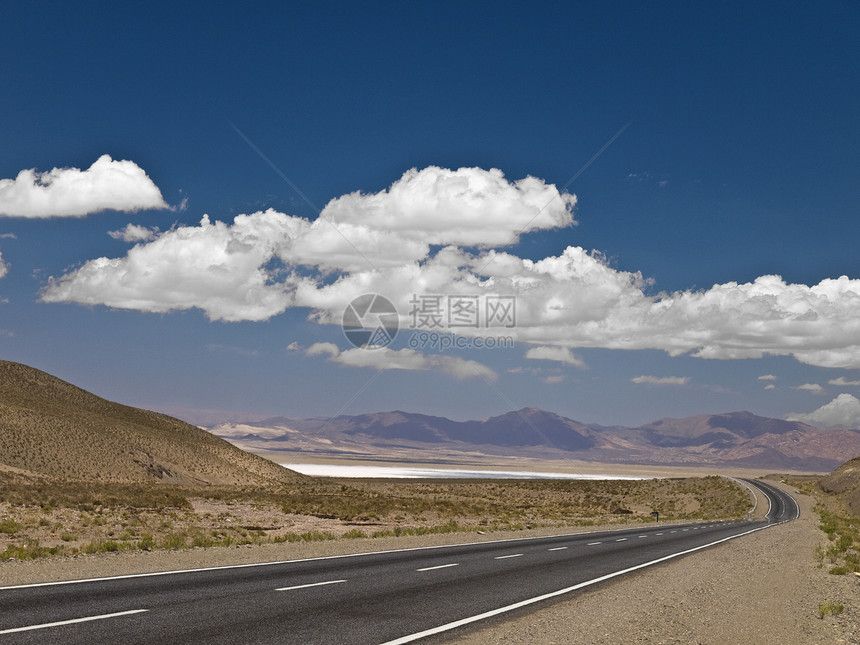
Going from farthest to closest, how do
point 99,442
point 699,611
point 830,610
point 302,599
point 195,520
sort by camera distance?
point 99,442 → point 195,520 → point 830,610 → point 699,611 → point 302,599

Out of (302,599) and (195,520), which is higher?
(302,599)

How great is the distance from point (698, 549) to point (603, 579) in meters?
11.1

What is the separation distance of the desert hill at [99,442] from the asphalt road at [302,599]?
63.3 meters

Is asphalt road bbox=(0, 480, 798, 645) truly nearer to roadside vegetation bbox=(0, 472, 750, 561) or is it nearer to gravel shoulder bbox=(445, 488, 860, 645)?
gravel shoulder bbox=(445, 488, 860, 645)

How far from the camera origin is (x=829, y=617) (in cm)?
1380

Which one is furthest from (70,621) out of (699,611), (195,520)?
(195,520)

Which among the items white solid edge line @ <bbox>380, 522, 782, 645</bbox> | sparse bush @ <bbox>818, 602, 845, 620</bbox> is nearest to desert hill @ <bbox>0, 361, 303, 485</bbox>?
white solid edge line @ <bbox>380, 522, 782, 645</bbox>

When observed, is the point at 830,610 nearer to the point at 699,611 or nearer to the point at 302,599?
the point at 699,611

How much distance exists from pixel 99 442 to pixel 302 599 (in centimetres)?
9072

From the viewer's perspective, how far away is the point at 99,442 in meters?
93.8

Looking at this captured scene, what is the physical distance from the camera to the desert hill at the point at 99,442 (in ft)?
272

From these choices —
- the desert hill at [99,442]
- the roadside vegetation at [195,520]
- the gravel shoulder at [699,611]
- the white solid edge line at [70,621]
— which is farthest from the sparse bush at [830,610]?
the desert hill at [99,442]

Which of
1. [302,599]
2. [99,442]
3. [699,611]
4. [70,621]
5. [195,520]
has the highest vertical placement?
[99,442]

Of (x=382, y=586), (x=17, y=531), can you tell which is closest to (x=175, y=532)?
(x=17, y=531)
